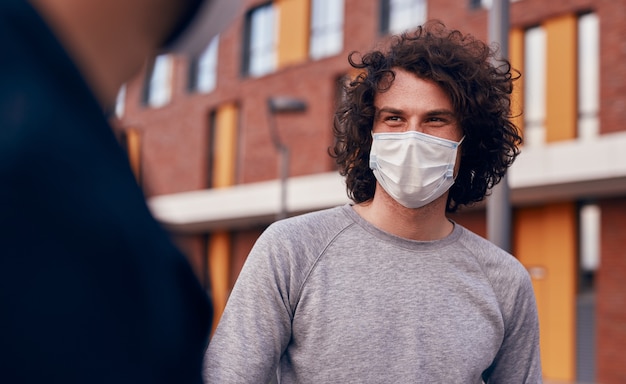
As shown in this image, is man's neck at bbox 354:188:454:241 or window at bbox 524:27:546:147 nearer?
man's neck at bbox 354:188:454:241

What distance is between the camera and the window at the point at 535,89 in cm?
2097

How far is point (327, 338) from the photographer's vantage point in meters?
2.50

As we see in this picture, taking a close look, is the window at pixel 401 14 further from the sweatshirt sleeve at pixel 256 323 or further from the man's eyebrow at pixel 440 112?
the sweatshirt sleeve at pixel 256 323

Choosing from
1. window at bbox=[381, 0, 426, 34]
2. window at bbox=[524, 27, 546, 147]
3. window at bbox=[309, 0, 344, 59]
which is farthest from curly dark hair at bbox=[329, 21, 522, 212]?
window at bbox=[309, 0, 344, 59]

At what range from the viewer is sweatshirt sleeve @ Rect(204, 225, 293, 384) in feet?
7.79

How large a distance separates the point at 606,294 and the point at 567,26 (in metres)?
5.83

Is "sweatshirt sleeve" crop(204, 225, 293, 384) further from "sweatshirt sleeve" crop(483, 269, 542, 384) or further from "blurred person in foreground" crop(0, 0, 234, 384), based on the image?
"blurred person in foreground" crop(0, 0, 234, 384)

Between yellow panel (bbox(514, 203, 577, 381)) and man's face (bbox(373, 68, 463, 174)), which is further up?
man's face (bbox(373, 68, 463, 174))

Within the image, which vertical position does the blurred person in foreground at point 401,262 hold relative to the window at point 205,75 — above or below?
below

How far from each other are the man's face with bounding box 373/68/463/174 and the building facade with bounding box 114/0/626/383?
11.2 m

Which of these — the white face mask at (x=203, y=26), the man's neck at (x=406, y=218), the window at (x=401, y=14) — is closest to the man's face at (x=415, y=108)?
the man's neck at (x=406, y=218)

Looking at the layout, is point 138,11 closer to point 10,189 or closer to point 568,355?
point 10,189

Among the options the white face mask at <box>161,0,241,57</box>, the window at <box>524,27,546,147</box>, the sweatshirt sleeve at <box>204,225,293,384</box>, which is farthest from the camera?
the window at <box>524,27,546,147</box>

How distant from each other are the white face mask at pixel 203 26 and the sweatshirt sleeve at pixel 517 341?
2.15 m
